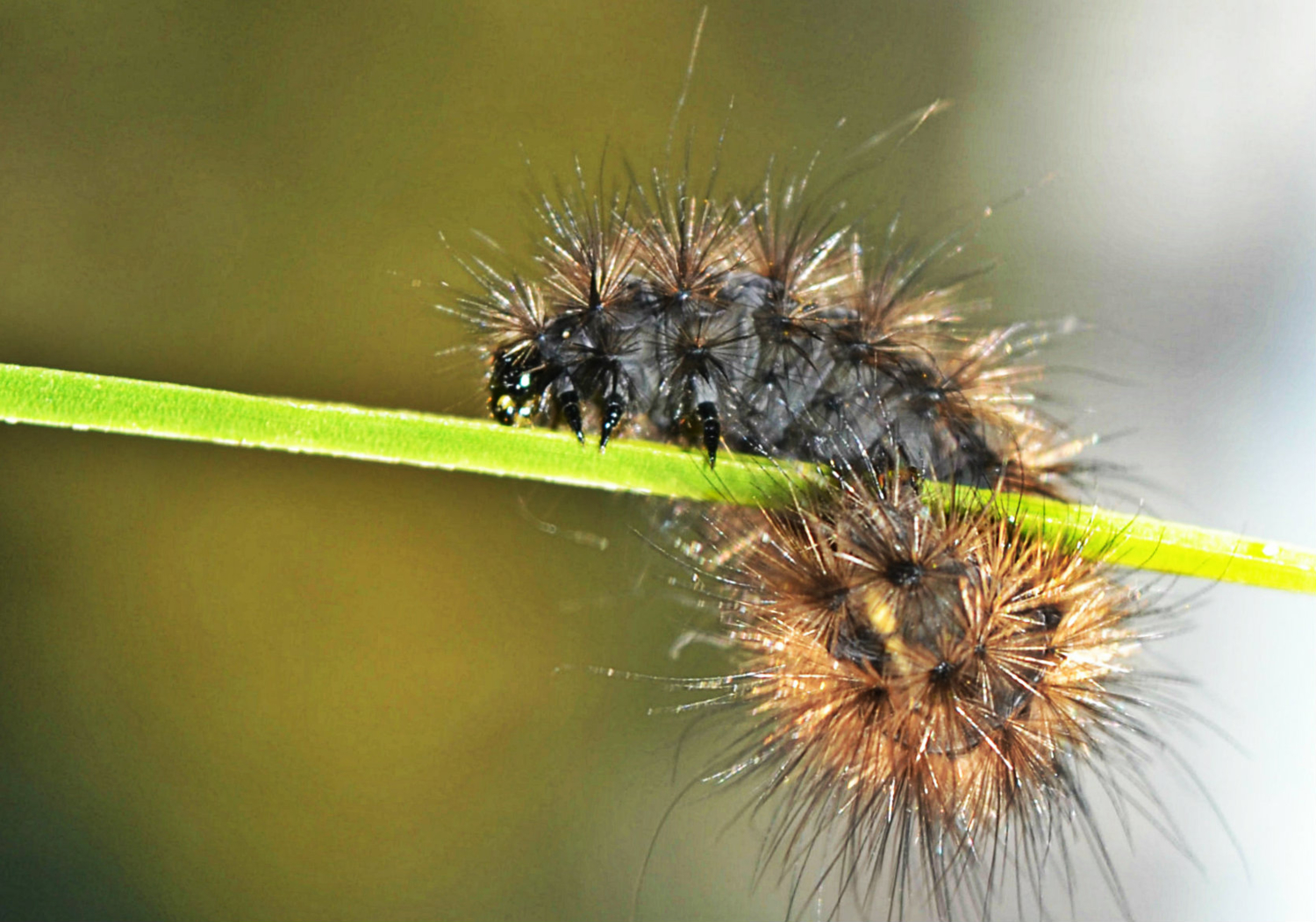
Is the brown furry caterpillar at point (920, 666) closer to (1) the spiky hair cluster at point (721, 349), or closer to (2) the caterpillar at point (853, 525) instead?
(2) the caterpillar at point (853, 525)

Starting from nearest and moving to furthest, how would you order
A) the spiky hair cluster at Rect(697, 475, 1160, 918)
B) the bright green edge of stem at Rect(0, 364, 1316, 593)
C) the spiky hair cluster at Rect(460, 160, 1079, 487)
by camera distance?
the bright green edge of stem at Rect(0, 364, 1316, 593) → the spiky hair cluster at Rect(697, 475, 1160, 918) → the spiky hair cluster at Rect(460, 160, 1079, 487)

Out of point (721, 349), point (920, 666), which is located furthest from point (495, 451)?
point (920, 666)

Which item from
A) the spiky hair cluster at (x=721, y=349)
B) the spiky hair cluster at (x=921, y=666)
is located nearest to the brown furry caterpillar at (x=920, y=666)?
the spiky hair cluster at (x=921, y=666)

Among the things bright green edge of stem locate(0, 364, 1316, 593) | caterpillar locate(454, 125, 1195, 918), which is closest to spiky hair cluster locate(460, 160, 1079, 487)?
caterpillar locate(454, 125, 1195, 918)

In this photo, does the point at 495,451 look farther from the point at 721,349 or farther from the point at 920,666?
the point at 920,666

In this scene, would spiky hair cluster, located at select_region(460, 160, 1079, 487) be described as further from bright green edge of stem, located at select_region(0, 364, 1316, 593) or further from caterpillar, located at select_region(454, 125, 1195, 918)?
bright green edge of stem, located at select_region(0, 364, 1316, 593)

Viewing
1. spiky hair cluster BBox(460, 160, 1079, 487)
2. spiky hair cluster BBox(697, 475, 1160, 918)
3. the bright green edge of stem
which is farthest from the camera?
spiky hair cluster BBox(460, 160, 1079, 487)
